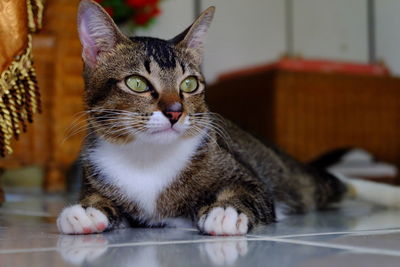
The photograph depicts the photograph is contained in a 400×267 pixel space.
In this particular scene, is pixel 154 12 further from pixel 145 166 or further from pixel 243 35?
pixel 145 166

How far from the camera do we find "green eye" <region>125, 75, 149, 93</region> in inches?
52.4

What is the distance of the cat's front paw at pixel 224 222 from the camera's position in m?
1.20

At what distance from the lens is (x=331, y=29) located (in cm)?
437

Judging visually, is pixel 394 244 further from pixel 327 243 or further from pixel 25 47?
pixel 25 47

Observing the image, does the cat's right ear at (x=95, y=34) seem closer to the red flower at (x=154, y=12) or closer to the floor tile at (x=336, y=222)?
the floor tile at (x=336, y=222)

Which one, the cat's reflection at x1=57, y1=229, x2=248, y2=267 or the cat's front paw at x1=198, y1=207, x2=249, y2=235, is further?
the cat's front paw at x1=198, y1=207, x2=249, y2=235

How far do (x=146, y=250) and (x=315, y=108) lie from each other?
2.41 m

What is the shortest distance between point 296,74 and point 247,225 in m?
2.10

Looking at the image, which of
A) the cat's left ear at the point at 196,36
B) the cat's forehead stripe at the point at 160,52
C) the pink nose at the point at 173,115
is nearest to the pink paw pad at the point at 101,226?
the pink nose at the point at 173,115

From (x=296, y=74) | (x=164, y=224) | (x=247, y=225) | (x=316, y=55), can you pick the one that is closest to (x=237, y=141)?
(x=164, y=224)

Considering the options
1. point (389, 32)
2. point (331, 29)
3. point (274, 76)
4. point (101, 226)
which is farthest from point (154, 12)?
point (101, 226)

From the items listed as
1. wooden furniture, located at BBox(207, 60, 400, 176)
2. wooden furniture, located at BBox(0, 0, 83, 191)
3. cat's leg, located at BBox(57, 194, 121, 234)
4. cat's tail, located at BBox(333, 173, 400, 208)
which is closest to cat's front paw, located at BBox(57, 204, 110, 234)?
cat's leg, located at BBox(57, 194, 121, 234)

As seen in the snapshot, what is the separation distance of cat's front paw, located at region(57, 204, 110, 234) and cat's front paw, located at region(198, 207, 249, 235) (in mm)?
208

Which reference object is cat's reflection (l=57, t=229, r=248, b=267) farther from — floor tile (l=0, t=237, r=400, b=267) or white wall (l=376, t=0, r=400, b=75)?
white wall (l=376, t=0, r=400, b=75)
